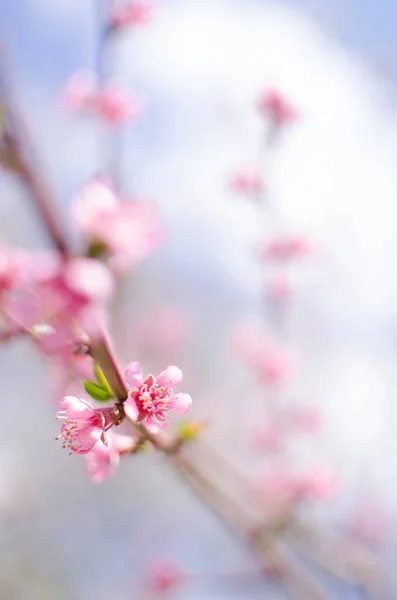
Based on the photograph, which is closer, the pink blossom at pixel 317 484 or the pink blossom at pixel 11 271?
the pink blossom at pixel 11 271

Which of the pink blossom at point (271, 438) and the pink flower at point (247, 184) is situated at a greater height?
the pink flower at point (247, 184)

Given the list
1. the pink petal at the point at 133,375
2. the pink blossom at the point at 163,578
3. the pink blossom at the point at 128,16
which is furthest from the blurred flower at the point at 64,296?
the pink blossom at the point at 163,578

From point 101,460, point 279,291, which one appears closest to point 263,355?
point 279,291

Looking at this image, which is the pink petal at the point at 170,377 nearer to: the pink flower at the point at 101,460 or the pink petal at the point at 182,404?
the pink petal at the point at 182,404

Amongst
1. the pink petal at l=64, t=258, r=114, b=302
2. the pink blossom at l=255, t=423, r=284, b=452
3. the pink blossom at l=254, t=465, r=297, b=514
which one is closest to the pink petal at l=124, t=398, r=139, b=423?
the pink petal at l=64, t=258, r=114, b=302

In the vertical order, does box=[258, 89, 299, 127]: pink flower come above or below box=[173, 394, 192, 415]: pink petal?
above

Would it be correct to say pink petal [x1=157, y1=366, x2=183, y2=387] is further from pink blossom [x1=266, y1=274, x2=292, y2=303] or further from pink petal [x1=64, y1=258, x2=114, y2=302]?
pink blossom [x1=266, y1=274, x2=292, y2=303]

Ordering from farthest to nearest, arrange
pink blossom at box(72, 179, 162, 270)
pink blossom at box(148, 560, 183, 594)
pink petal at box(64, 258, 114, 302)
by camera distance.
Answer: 1. pink blossom at box(148, 560, 183, 594)
2. pink blossom at box(72, 179, 162, 270)
3. pink petal at box(64, 258, 114, 302)
